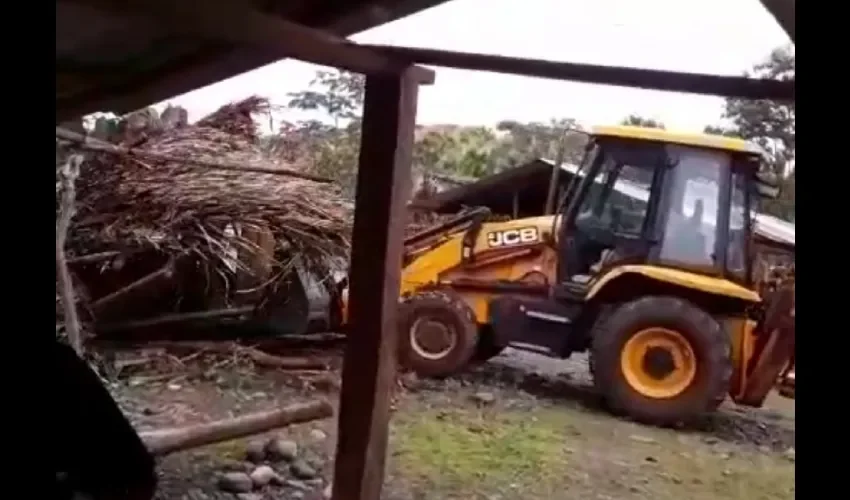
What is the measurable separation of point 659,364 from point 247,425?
496 millimetres

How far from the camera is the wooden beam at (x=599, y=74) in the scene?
34.9 inches

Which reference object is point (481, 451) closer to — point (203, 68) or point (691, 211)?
point (691, 211)

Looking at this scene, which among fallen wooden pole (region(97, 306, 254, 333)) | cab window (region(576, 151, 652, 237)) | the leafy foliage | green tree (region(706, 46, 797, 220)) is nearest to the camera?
green tree (region(706, 46, 797, 220))

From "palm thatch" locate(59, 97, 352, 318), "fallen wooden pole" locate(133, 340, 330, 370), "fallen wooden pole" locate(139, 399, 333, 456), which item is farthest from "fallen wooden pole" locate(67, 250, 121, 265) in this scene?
"fallen wooden pole" locate(139, 399, 333, 456)

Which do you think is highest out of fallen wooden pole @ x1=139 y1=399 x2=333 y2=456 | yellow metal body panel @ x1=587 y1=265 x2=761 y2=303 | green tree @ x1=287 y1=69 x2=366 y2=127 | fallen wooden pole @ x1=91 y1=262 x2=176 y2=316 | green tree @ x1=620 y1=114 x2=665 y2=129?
green tree @ x1=287 y1=69 x2=366 y2=127

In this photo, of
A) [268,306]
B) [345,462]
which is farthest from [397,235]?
[345,462]

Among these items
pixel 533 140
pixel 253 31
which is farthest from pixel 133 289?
pixel 533 140

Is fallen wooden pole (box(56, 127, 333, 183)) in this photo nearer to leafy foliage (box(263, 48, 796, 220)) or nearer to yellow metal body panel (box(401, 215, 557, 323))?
leafy foliage (box(263, 48, 796, 220))

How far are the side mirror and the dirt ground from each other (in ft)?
0.81

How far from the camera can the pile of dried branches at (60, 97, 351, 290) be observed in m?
1.12

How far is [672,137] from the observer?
1.04 m

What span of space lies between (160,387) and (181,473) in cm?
10

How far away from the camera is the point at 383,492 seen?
47.9 inches
